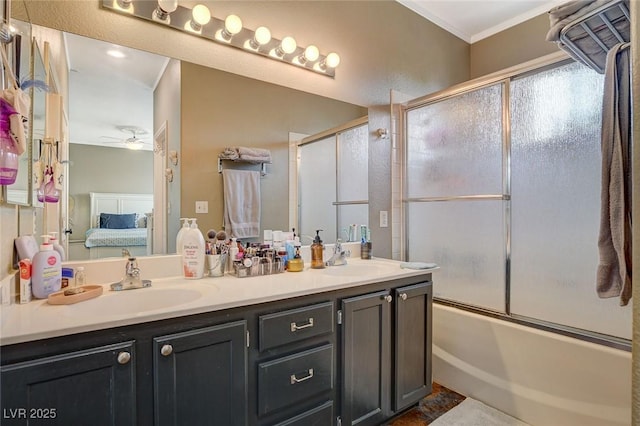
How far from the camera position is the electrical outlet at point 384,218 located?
7.67ft

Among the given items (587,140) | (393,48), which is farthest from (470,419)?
(393,48)

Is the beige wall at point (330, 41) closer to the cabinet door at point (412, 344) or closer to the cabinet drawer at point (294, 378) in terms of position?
the cabinet door at point (412, 344)

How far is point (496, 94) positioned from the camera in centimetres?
200

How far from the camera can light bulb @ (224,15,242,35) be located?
1.61 m

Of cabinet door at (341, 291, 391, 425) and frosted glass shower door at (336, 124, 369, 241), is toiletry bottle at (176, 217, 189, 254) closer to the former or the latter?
cabinet door at (341, 291, 391, 425)

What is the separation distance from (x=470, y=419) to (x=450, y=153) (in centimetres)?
166

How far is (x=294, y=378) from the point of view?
1.26 metres

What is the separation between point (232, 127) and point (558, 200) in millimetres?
1841

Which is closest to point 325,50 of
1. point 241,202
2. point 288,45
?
point 288,45

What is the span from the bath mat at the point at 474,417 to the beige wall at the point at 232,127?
143 centimetres

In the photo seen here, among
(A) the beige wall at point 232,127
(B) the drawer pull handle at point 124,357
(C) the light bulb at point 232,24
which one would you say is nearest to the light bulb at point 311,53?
(A) the beige wall at point 232,127

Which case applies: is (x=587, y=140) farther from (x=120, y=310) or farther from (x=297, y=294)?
(x=120, y=310)

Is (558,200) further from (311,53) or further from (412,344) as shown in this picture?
(311,53)

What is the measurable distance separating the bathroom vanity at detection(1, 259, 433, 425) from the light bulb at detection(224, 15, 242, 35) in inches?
49.5
